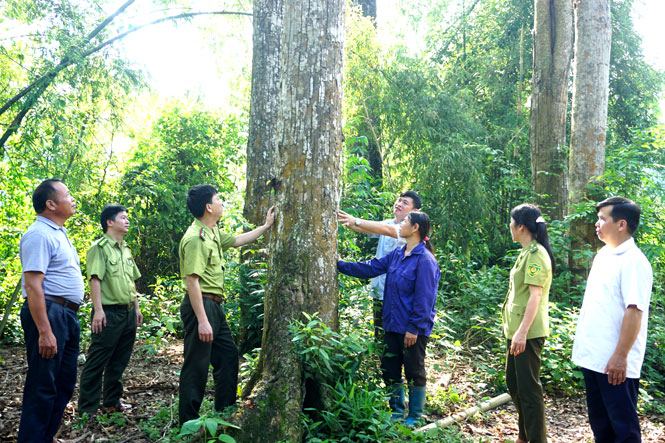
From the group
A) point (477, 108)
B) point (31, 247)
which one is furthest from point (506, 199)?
point (31, 247)

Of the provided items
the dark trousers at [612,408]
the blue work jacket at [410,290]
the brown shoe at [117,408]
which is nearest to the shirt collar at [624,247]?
the dark trousers at [612,408]

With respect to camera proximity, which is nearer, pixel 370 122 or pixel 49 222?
pixel 49 222

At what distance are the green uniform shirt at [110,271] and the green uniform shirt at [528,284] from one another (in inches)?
142

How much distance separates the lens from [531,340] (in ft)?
12.5

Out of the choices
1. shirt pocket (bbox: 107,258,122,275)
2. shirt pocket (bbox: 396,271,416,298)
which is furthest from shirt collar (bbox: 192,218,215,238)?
shirt pocket (bbox: 396,271,416,298)

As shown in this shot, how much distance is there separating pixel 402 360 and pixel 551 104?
6467 millimetres

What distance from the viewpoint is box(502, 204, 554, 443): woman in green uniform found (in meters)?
3.74

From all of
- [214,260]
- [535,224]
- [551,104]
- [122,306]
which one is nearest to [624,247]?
[535,224]

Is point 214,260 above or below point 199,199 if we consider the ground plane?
below

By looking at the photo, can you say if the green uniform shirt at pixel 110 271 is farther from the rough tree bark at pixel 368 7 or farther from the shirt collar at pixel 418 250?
the rough tree bark at pixel 368 7

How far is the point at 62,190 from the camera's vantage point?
382 centimetres

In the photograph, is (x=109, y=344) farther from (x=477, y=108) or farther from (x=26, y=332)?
(x=477, y=108)

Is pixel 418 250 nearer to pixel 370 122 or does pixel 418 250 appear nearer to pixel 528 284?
pixel 528 284

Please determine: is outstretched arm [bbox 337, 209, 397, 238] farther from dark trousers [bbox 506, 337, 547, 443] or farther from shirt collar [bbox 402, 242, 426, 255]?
dark trousers [bbox 506, 337, 547, 443]
